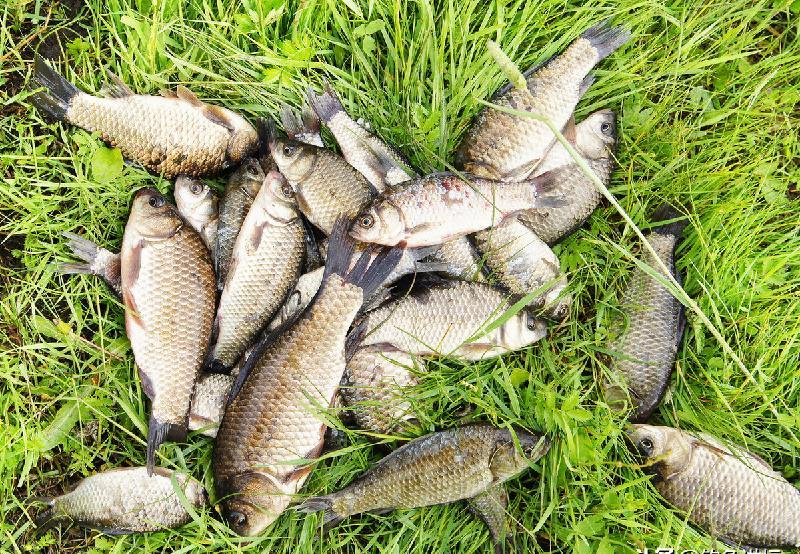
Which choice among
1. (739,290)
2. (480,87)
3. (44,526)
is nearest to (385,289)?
(480,87)

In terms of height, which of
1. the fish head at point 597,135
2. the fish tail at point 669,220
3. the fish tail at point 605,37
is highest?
the fish tail at point 605,37

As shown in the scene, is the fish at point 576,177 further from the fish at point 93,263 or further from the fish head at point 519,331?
the fish at point 93,263

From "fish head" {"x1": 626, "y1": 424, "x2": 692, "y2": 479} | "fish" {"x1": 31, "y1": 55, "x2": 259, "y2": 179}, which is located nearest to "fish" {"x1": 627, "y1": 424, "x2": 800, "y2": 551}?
"fish head" {"x1": 626, "y1": 424, "x2": 692, "y2": 479}

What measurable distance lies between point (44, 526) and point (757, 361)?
338 cm

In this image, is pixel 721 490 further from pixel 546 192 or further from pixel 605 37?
pixel 605 37

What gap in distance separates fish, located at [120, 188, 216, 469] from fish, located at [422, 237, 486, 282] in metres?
1.05

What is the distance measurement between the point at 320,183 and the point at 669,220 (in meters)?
1.67

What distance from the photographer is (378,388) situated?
9.57 ft

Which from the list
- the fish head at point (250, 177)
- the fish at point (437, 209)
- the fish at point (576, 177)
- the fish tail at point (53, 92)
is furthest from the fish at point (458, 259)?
the fish tail at point (53, 92)

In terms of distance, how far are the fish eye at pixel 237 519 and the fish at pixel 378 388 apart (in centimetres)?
62

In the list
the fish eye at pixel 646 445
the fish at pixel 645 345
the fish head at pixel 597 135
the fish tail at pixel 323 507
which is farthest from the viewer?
the fish head at pixel 597 135

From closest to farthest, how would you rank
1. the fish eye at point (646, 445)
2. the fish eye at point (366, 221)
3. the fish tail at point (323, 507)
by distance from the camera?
1. the fish eye at point (366, 221)
2. the fish tail at point (323, 507)
3. the fish eye at point (646, 445)

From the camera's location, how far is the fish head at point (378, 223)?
2750 mm

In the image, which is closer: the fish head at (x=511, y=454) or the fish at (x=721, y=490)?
the fish head at (x=511, y=454)
